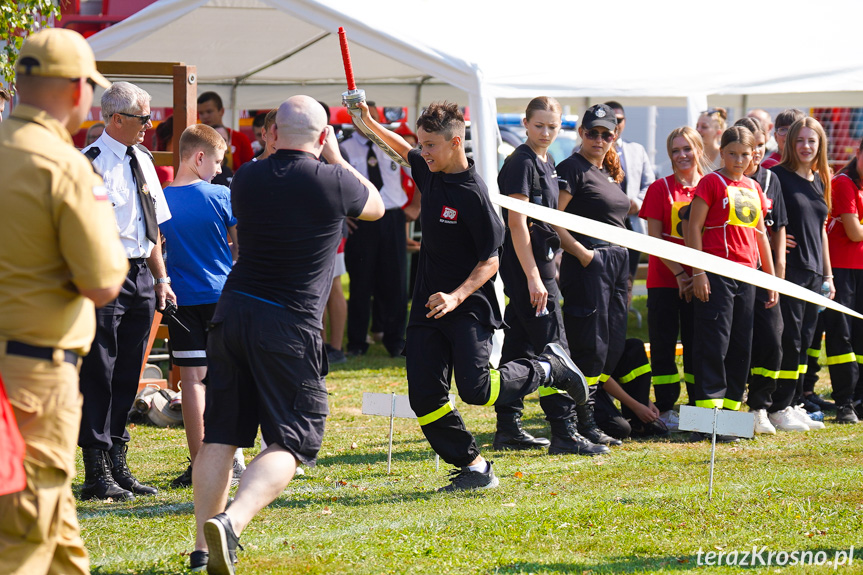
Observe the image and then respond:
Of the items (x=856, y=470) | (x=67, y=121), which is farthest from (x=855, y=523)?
(x=67, y=121)

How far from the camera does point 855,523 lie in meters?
5.07

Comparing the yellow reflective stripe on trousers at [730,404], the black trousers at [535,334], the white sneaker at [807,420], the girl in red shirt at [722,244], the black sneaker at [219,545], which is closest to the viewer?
the black sneaker at [219,545]

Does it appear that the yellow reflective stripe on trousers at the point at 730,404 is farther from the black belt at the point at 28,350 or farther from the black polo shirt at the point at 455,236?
the black belt at the point at 28,350

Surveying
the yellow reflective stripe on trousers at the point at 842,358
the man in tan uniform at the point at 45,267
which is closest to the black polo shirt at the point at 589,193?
the yellow reflective stripe on trousers at the point at 842,358

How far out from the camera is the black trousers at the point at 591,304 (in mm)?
6980

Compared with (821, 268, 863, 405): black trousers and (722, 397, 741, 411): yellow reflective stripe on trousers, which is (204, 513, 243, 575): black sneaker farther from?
(821, 268, 863, 405): black trousers

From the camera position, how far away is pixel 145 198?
564 centimetres

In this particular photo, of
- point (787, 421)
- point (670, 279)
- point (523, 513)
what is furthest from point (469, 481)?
point (787, 421)

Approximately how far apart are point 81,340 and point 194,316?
277 centimetres

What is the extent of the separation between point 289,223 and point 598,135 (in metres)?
3.34

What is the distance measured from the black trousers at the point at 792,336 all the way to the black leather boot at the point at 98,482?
483cm

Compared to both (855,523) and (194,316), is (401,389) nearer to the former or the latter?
(194,316)

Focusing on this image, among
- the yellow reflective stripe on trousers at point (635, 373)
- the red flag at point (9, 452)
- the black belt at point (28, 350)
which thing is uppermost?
the black belt at point (28, 350)

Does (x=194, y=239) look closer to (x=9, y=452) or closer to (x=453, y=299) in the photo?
(x=453, y=299)
